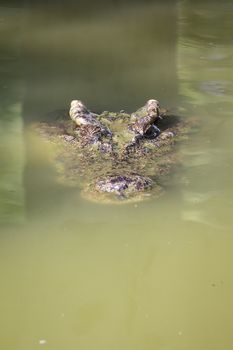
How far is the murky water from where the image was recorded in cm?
245

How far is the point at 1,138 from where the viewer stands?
4.68 m

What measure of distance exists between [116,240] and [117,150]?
126cm

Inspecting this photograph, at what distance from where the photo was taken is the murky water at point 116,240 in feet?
8.04

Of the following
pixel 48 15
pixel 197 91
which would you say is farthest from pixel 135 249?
pixel 48 15

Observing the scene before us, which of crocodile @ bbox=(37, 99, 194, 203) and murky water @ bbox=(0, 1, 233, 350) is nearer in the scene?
murky water @ bbox=(0, 1, 233, 350)

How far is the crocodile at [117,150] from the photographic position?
11.7 feet

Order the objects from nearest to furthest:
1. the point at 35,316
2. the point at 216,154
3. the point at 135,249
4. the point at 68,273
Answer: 1. the point at 35,316
2. the point at 68,273
3. the point at 135,249
4. the point at 216,154

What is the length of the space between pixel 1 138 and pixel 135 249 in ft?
6.77

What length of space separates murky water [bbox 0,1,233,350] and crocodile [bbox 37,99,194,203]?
10 cm

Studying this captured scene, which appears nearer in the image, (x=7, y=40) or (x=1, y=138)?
(x=1, y=138)

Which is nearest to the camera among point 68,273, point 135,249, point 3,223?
point 68,273

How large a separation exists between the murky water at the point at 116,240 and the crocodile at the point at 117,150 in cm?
10

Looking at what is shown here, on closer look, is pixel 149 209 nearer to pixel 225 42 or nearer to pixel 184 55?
pixel 184 55

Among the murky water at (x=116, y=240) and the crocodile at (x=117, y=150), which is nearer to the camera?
the murky water at (x=116, y=240)
